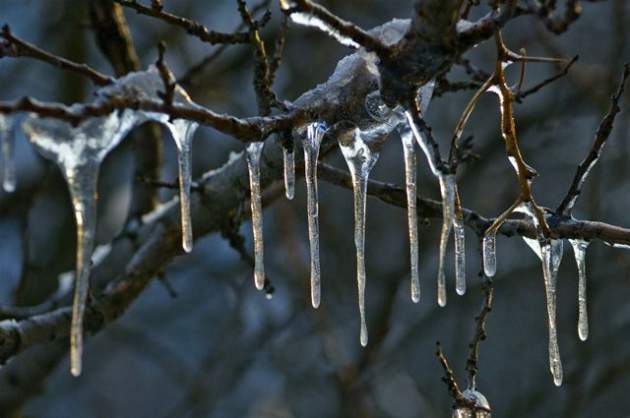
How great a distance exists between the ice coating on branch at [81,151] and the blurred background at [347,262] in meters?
2.12

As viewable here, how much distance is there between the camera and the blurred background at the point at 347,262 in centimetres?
476

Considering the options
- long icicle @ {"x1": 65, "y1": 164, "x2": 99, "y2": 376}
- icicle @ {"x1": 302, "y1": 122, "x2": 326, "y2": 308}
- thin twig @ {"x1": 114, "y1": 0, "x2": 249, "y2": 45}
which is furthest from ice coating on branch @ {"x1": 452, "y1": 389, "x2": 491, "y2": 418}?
thin twig @ {"x1": 114, "y1": 0, "x2": 249, "y2": 45}

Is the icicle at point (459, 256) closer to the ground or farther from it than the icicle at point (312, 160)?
closer to the ground

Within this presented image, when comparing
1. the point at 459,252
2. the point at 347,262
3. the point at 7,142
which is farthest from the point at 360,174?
the point at 347,262

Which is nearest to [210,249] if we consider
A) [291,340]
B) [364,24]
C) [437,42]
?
[291,340]

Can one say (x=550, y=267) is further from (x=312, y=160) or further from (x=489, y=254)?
(x=312, y=160)

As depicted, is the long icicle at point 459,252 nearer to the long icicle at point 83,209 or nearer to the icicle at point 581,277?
the icicle at point 581,277

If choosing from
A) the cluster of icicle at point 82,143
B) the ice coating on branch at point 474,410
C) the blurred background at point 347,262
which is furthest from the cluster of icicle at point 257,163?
the blurred background at point 347,262

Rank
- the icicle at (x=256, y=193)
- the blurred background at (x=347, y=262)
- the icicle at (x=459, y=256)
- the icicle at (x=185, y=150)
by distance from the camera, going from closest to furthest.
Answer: the icicle at (x=185, y=150)
the icicle at (x=256, y=193)
the icicle at (x=459, y=256)
the blurred background at (x=347, y=262)

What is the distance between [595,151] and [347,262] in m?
4.35

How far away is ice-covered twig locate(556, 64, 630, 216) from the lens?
181cm

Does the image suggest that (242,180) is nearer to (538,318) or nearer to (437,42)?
(437,42)

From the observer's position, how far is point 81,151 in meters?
1.46

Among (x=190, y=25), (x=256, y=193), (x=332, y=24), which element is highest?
(x=190, y=25)
